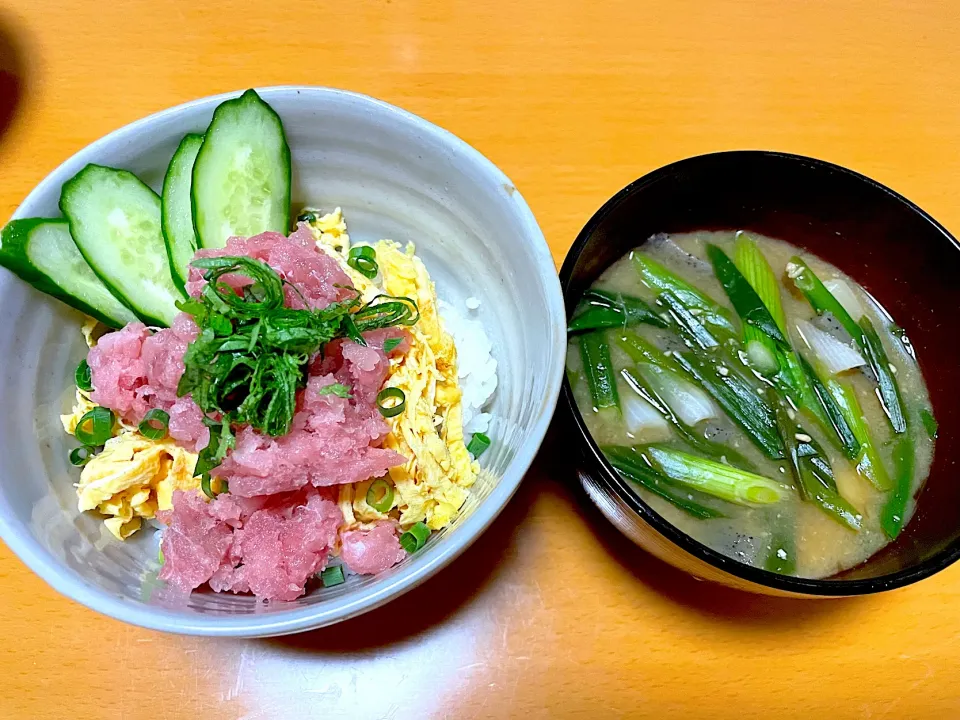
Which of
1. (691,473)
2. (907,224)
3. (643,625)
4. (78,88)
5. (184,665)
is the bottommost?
(184,665)

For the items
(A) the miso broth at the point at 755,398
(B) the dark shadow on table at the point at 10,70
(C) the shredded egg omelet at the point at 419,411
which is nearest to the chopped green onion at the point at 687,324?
(A) the miso broth at the point at 755,398

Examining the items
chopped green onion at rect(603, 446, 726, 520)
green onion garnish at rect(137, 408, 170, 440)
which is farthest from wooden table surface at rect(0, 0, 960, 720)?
green onion garnish at rect(137, 408, 170, 440)

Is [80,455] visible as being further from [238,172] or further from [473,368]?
[473,368]

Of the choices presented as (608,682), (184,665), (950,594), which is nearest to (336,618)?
(184,665)

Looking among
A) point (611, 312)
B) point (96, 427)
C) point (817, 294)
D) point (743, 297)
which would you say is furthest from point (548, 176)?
point (96, 427)

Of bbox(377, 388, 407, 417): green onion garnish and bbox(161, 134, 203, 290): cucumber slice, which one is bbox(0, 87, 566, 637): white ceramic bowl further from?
bbox(377, 388, 407, 417): green onion garnish

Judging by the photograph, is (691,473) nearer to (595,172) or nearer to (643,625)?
(643,625)
